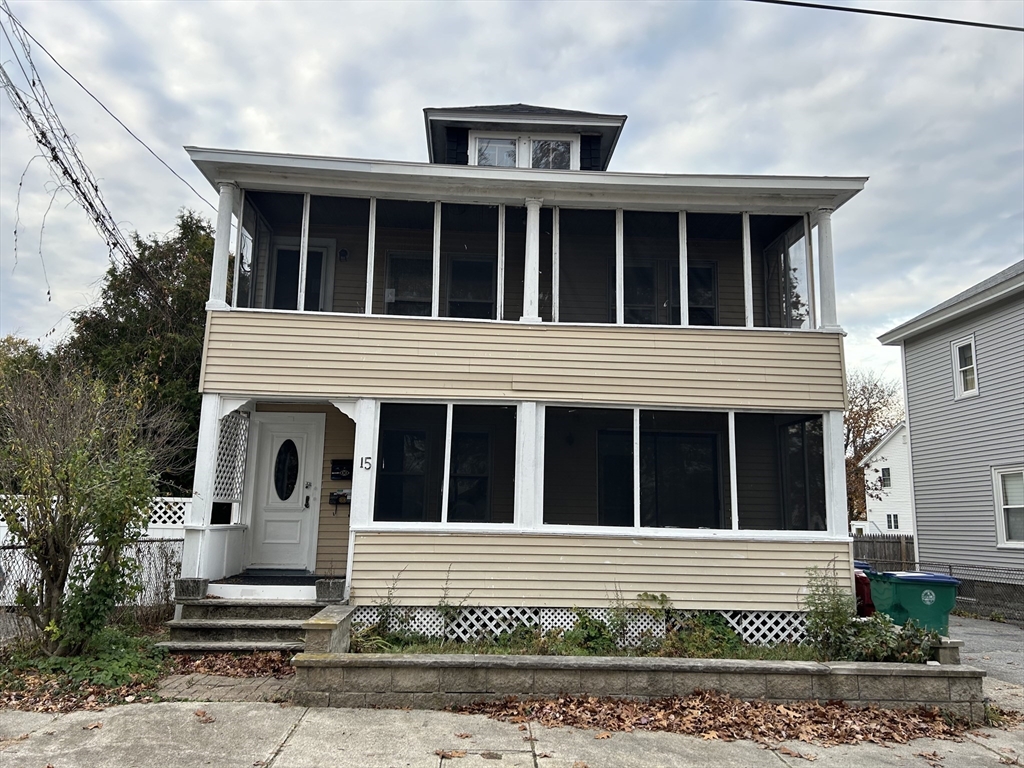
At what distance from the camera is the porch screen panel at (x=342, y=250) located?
9461 mm

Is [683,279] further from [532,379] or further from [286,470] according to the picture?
[286,470]

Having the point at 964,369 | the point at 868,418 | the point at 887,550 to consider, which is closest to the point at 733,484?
the point at 964,369

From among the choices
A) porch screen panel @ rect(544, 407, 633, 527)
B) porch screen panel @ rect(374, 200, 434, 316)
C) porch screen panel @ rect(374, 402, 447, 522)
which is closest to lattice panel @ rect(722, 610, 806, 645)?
porch screen panel @ rect(544, 407, 633, 527)

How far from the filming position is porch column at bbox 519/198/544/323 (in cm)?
895

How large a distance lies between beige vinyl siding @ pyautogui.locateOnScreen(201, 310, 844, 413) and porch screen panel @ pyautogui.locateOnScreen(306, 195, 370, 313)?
940 mm

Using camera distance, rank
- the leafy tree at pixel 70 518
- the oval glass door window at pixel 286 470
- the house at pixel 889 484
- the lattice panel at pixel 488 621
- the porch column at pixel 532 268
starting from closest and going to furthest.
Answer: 1. the leafy tree at pixel 70 518
2. the lattice panel at pixel 488 621
3. the porch column at pixel 532 268
4. the oval glass door window at pixel 286 470
5. the house at pixel 889 484

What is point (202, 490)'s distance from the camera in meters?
8.18

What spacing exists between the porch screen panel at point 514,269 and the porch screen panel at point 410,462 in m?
1.87

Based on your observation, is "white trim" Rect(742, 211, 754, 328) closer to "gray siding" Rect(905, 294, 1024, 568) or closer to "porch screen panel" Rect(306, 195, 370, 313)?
"porch screen panel" Rect(306, 195, 370, 313)

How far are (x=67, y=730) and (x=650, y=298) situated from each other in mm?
7637

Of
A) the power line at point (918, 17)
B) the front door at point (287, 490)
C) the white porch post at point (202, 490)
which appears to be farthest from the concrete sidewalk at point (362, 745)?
the power line at point (918, 17)

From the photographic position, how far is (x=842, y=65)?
987cm

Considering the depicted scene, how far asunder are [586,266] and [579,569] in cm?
402

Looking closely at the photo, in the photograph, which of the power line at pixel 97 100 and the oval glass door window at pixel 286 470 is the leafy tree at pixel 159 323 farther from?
the oval glass door window at pixel 286 470
